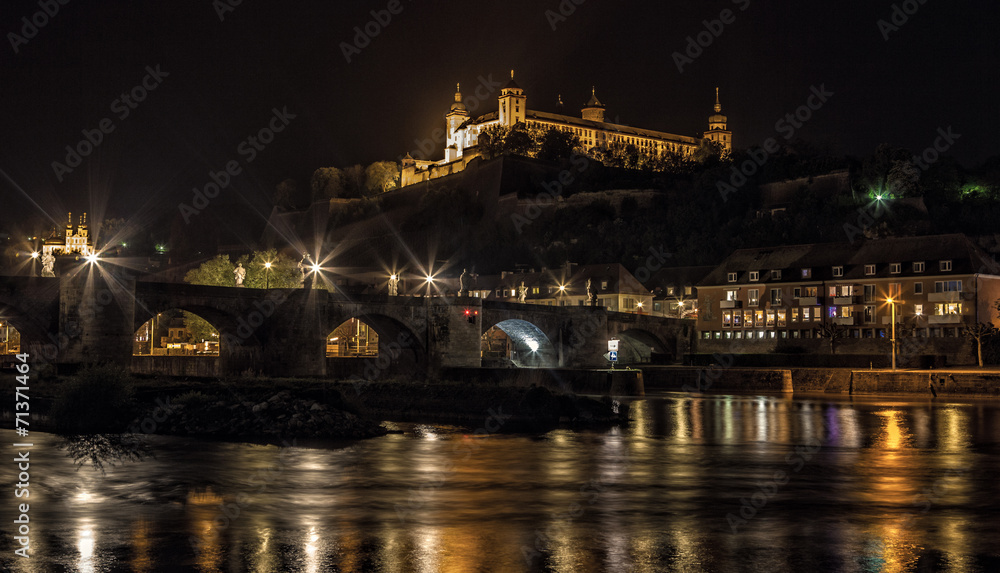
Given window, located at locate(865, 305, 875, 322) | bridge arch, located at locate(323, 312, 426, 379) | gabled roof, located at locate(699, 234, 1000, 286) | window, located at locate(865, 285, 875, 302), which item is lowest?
bridge arch, located at locate(323, 312, 426, 379)

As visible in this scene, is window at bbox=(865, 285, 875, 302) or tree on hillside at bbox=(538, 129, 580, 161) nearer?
window at bbox=(865, 285, 875, 302)

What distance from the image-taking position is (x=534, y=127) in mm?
162625

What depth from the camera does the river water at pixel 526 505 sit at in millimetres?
14750

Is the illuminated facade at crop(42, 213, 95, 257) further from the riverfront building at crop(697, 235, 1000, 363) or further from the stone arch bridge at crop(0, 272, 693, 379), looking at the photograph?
the riverfront building at crop(697, 235, 1000, 363)

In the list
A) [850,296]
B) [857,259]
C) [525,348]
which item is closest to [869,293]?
[850,296]

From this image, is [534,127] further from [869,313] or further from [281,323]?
[281,323]

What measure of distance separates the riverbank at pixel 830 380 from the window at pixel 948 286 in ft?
41.1

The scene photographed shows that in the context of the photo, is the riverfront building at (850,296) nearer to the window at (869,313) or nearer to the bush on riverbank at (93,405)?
the window at (869,313)

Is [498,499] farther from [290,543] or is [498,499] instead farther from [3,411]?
[3,411]

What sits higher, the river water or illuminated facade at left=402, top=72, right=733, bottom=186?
illuminated facade at left=402, top=72, right=733, bottom=186

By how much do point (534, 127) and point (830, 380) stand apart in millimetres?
112116

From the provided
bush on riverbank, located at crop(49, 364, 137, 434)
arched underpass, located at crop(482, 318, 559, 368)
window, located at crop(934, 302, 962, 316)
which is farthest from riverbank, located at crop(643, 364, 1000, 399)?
bush on riverbank, located at crop(49, 364, 137, 434)

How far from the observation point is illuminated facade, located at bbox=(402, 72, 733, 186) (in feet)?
535

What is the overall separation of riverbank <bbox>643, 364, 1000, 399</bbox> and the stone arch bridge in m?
6.90
